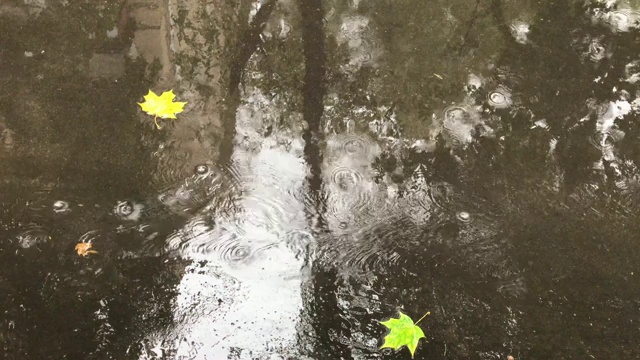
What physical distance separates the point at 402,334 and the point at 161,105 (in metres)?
1.73

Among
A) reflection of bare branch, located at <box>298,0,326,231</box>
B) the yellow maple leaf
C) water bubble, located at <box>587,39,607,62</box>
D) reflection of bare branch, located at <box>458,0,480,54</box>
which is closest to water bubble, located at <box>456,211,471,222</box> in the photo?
reflection of bare branch, located at <box>298,0,326,231</box>

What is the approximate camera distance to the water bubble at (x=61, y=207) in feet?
7.95

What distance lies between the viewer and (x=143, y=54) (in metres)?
3.06

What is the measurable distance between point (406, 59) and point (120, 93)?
1661 mm

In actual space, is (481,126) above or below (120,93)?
above

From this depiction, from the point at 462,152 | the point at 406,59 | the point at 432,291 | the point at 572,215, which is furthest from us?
the point at 406,59

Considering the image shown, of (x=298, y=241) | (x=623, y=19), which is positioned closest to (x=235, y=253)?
(x=298, y=241)

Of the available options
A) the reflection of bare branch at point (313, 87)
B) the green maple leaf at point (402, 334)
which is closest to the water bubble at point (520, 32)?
the reflection of bare branch at point (313, 87)

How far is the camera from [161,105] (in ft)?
9.31

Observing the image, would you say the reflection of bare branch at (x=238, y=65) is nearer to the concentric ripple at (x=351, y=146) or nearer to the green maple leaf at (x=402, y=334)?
the concentric ripple at (x=351, y=146)

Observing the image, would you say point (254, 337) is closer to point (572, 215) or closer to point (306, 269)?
point (306, 269)

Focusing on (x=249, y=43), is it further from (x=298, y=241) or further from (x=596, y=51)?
(x=596, y=51)

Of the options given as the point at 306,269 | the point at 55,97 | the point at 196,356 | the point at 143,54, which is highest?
the point at 143,54

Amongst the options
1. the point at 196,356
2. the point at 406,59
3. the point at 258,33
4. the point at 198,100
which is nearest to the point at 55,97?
the point at 198,100
